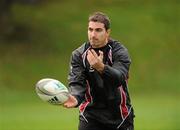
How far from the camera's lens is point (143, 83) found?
29266mm

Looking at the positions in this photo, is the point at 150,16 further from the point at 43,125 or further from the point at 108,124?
the point at 108,124

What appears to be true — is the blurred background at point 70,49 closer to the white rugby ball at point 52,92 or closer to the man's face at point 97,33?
the man's face at point 97,33

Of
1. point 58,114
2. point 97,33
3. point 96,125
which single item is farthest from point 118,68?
point 58,114

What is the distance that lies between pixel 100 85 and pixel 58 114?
13.8m

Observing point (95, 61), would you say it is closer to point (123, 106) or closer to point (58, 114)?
point (123, 106)

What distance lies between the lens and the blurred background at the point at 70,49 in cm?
2356

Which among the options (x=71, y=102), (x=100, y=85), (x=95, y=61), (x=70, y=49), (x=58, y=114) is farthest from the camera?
(x=70, y=49)

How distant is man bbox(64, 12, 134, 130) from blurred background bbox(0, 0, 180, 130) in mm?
11529

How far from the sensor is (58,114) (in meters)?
22.5

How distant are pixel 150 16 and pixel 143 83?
791 centimetres

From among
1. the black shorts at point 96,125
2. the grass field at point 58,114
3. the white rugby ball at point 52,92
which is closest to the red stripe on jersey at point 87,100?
the black shorts at point 96,125

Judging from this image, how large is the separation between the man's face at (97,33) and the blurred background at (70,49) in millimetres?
11908

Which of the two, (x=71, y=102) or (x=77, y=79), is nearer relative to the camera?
(x=71, y=102)

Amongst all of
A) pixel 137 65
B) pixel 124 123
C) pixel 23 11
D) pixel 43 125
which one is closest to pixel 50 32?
pixel 23 11
